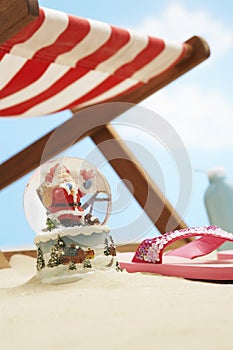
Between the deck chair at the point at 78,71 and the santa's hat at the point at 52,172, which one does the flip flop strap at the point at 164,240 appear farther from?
the deck chair at the point at 78,71

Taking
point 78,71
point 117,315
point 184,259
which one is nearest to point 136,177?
point 78,71

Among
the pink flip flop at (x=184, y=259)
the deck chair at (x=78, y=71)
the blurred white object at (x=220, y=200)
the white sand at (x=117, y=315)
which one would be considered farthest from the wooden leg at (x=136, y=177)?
the white sand at (x=117, y=315)

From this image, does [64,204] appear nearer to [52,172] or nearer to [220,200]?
[52,172]

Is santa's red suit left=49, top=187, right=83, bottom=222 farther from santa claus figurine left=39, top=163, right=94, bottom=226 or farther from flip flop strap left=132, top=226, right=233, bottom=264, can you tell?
flip flop strap left=132, top=226, right=233, bottom=264

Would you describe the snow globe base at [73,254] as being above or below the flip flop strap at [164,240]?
above

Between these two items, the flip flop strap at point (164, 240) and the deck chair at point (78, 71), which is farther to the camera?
the deck chair at point (78, 71)

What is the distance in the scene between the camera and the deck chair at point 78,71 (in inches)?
53.0

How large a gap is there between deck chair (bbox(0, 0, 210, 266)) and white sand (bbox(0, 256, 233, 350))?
0.61 metres

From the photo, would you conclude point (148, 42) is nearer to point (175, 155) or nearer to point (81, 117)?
point (81, 117)

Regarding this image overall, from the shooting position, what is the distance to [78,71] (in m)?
1.73

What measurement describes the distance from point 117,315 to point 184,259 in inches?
26.1

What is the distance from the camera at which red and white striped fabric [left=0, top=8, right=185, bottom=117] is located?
4.52 ft

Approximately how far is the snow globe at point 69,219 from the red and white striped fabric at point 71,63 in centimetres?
50

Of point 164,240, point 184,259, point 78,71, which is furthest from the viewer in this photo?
point 78,71
